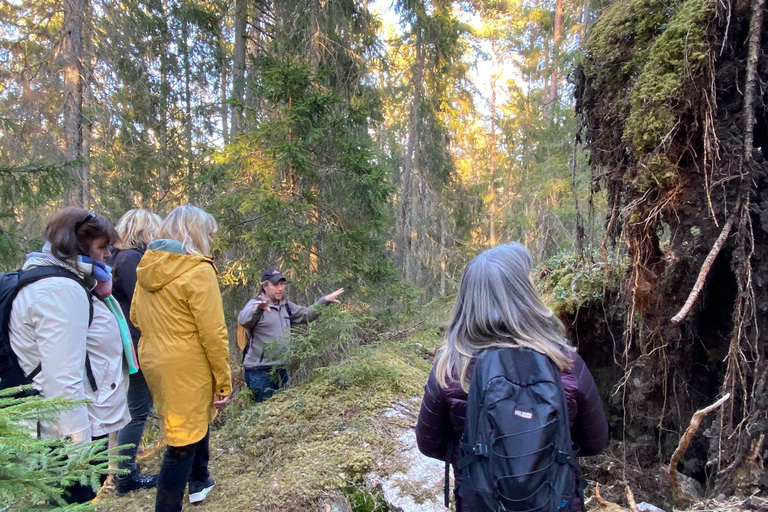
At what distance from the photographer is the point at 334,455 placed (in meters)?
3.48

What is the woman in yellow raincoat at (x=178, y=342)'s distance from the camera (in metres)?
2.73

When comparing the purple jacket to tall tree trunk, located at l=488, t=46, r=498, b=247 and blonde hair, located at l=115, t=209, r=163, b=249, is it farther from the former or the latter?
tall tree trunk, located at l=488, t=46, r=498, b=247

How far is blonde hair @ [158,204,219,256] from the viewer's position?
2.86 metres

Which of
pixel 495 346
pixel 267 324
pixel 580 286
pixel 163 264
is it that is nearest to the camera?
pixel 495 346

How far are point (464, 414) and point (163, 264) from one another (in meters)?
2.09

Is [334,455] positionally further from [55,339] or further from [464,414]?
[55,339]

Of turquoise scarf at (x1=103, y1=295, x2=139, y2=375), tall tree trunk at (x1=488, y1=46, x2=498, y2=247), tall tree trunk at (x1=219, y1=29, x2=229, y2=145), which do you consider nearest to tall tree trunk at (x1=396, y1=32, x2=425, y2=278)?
tall tree trunk at (x1=488, y1=46, x2=498, y2=247)

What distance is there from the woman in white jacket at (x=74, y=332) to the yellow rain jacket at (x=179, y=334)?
0.22 metres

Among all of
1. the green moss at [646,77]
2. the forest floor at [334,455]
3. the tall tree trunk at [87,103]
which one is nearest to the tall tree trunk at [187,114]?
the tall tree trunk at [87,103]

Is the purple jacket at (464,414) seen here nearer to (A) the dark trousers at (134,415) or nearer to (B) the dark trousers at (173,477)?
(B) the dark trousers at (173,477)

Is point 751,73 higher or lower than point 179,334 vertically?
higher

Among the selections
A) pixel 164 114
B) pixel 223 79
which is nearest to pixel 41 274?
pixel 164 114

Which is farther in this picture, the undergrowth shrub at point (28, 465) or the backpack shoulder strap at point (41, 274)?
the backpack shoulder strap at point (41, 274)

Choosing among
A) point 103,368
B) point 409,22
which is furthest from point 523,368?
point 409,22
